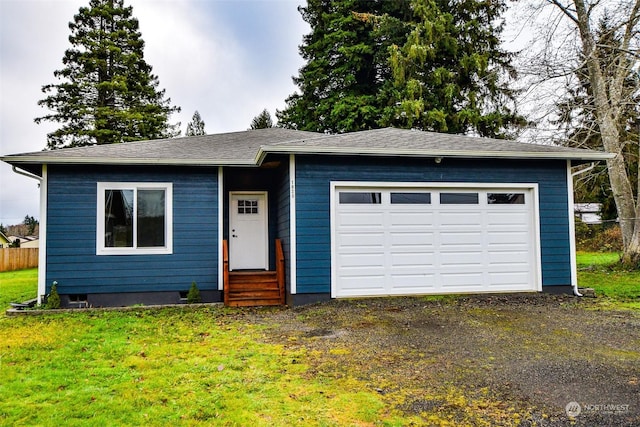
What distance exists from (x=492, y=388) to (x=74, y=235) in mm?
7498

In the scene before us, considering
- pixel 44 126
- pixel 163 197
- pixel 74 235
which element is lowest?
pixel 74 235

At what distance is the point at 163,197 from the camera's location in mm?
8578

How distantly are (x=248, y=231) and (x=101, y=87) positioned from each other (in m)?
A: 16.5

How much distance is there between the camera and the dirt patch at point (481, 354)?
328cm

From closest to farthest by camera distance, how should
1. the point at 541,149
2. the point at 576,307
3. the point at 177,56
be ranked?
the point at 576,307 < the point at 541,149 < the point at 177,56

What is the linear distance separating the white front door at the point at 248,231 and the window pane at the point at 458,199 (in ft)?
12.6

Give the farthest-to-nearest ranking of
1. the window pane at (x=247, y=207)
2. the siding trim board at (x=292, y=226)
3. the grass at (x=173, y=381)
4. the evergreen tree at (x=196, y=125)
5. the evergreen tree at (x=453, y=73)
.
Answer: the evergreen tree at (x=196, y=125) < the evergreen tree at (x=453, y=73) < the window pane at (x=247, y=207) < the siding trim board at (x=292, y=226) < the grass at (x=173, y=381)

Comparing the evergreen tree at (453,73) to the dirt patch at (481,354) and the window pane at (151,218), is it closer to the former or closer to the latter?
the window pane at (151,218)

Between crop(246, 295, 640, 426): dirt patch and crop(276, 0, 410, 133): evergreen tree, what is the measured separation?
1401 cm

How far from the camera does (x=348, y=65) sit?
68.4ft

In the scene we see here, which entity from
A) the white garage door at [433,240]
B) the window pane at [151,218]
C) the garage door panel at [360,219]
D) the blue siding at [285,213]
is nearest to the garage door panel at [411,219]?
the white garage door at [433,240]

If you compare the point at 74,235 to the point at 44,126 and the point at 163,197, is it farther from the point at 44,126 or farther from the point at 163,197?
the point at 44,126

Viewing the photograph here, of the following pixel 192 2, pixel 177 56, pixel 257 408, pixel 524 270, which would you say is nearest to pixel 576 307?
pixel 524 270

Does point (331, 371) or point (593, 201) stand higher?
point (593, 201)
